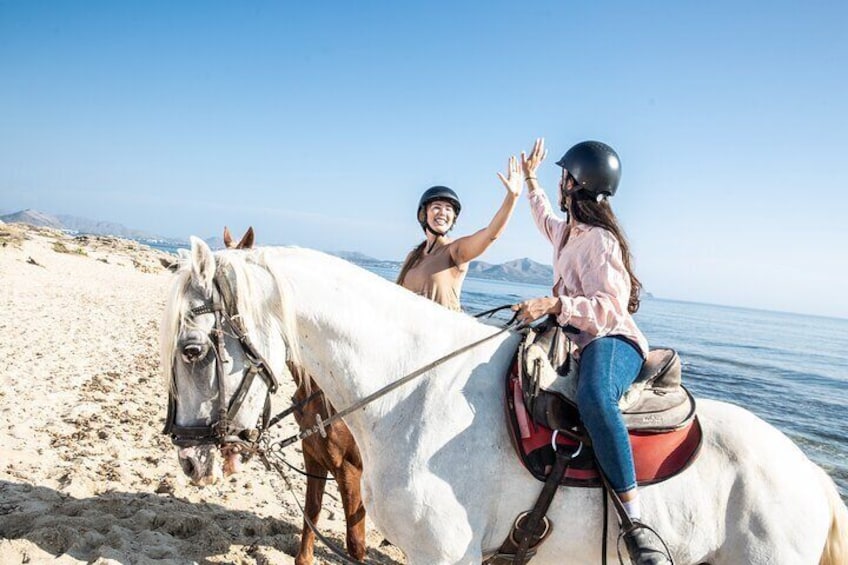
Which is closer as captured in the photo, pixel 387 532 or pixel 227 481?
pixel 387 532

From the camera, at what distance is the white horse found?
2205mm

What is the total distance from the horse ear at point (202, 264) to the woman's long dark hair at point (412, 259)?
7.16 ft

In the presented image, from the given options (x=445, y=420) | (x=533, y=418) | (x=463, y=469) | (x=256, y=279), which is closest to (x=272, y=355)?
(x=256, y=279)

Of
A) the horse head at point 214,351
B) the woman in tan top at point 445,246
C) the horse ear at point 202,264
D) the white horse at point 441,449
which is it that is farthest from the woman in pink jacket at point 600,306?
the horse ear at point 202,264

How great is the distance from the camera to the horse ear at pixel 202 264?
217 centimetres

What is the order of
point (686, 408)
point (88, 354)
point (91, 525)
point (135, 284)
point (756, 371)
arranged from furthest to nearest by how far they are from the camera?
1. point (135, 284)
2. point (756, 371)
3. point (88, 354)
4. point (91, 525)
5. point (686, 408)

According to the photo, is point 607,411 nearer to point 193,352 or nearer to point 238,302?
point 238,302

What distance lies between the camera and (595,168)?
2588 millimetres

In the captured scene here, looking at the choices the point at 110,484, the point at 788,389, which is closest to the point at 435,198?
the point at 110,484


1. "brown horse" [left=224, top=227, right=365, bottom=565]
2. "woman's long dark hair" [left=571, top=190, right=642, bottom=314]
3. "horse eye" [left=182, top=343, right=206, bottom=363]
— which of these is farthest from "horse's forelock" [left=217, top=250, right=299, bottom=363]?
"woman's long dark hair" [left=571, top=190, right=642, bottom=314]

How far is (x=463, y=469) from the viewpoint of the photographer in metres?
2.21

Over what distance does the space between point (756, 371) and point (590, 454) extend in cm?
2287

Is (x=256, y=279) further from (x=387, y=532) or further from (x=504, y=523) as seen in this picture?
(x=504, y=523)

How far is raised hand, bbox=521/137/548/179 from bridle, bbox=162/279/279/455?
212cm
